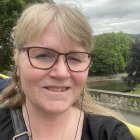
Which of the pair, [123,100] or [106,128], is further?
[123,100]

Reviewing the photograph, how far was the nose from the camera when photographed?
1439mm

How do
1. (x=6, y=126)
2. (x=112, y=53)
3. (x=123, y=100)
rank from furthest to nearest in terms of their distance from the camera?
(x=112, y=53) < (x=123, y=100) < (x=6, y=126)

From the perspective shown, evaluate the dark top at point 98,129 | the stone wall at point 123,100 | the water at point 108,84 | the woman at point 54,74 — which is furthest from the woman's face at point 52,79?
the water at point 108,84

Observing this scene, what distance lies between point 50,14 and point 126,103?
899 cm

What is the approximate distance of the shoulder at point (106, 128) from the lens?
1457 mm

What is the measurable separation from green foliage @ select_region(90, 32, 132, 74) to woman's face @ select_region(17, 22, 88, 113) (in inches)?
2138

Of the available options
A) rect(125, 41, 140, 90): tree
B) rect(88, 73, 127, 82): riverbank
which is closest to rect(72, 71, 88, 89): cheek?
rect(125, 41, 140, 90): tree

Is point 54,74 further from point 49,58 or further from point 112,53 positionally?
point 112,53

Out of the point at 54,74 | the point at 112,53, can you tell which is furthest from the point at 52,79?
the point at 112,53

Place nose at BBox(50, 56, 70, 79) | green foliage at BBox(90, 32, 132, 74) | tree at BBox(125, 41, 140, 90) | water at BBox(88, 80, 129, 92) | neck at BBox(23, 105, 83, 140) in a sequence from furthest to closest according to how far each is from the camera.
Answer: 1. water at BBox(88, 80, 129, 92)
2. green foliage at BBox(90, 32, 132, 74)
3. tree at BBox(125, 41, 140, 90)
4. neck at BBox(23, 105, 83, 140)
5. nose at BBox(50, 56, 70, 79)

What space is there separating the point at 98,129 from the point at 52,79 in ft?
1.00

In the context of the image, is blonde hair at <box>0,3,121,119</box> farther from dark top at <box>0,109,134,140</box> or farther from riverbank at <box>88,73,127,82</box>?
riverbank at <box>88,73,127,82</box>

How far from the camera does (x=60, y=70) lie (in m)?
1.44

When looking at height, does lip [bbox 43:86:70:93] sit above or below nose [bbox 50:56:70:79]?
below
